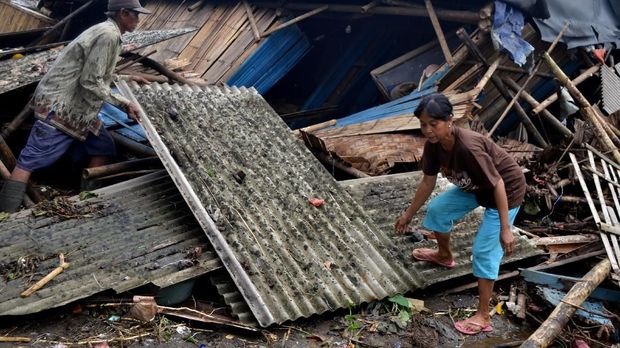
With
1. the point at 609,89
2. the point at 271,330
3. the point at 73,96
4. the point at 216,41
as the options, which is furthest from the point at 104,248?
the point at 609,89

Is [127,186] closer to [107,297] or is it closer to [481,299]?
[107,297]

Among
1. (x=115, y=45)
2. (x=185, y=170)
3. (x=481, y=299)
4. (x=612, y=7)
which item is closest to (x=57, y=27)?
(x=115, y=45)

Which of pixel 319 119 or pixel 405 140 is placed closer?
pixel 405 140

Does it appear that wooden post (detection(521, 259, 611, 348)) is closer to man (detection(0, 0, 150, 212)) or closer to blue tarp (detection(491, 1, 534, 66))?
blue tarp (detection(491, 1, 534, 66))

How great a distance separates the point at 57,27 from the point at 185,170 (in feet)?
20.1

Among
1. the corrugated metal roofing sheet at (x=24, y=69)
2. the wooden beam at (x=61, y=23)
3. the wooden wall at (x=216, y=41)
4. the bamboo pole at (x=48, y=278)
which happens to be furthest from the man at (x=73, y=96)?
the wooden beam at (x=61, y=23)

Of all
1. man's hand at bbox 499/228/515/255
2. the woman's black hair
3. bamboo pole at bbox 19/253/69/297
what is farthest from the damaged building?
the woman's black hair

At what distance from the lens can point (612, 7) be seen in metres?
9.01

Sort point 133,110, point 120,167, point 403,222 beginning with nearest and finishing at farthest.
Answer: point 403,222 < point 133,110 < point 120,167

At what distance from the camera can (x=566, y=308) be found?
3723 millimetres

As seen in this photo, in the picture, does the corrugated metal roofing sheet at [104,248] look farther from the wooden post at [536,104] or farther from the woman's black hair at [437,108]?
the wooden post at [536,104]

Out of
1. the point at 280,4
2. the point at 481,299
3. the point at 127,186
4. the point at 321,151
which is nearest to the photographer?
the point at 481,299

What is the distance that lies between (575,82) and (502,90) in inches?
51.2

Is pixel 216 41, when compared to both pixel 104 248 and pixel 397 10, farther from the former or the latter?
pixel 104 248
